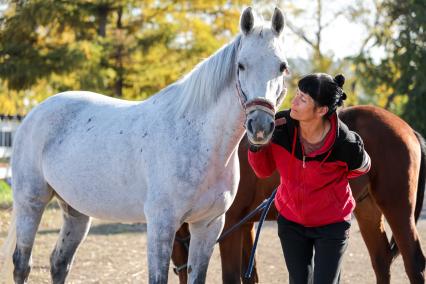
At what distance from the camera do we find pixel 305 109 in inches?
119

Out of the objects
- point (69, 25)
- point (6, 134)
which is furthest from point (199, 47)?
point (6, 134)

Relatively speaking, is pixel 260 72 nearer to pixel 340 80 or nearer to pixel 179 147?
pixel 340 80

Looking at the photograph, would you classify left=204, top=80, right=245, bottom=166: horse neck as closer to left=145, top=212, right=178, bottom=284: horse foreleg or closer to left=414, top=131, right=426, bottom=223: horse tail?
left=145, top=212, right=178, bottom=284: horse foreleg

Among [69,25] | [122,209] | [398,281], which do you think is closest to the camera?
[122,209]

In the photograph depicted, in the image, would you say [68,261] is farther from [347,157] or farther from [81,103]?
[347,157]

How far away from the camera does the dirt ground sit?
5906mm

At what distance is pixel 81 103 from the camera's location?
4.43 metres

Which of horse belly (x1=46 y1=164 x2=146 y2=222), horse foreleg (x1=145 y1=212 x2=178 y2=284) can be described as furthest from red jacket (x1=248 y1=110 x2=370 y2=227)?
horse belly (x1=46 y1=164 x2=146 y2=222)

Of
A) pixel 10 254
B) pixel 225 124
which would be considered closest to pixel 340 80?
pixel 225 124

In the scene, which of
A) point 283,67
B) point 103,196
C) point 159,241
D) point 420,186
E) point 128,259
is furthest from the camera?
point 128,259

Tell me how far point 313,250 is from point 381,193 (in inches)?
61.7

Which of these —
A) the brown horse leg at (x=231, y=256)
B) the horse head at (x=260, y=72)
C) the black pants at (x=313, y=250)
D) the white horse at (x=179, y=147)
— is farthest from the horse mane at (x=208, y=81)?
the brown horse leg at (x=231, y=256)

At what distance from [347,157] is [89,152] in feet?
5.49

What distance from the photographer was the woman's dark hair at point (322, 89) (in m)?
3.04
